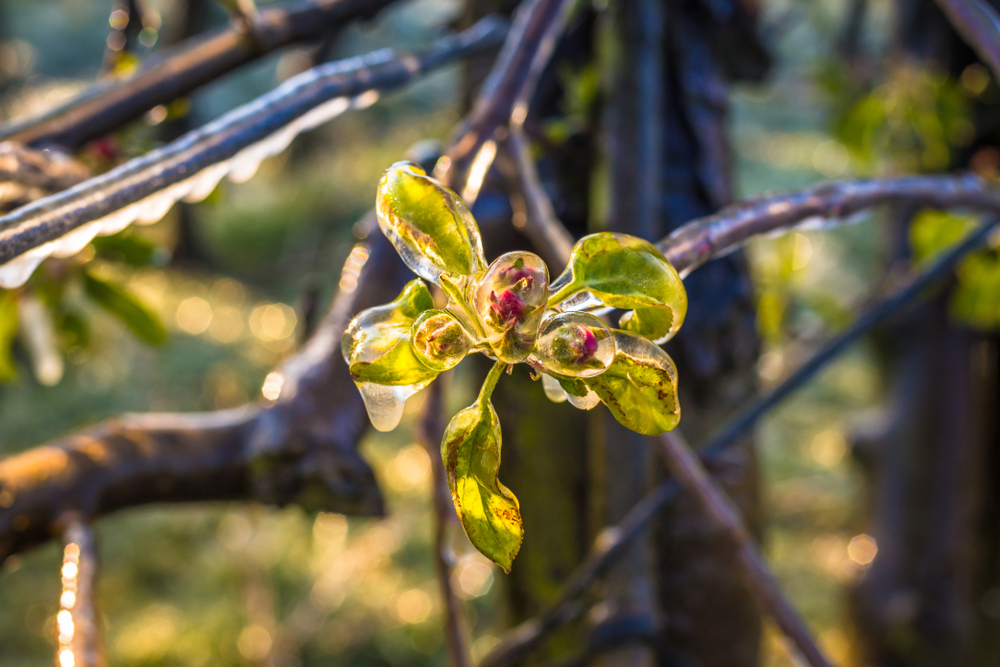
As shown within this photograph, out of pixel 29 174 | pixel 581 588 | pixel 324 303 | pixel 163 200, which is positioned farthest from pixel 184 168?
pixel 324 303

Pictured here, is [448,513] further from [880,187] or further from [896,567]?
[896,567]

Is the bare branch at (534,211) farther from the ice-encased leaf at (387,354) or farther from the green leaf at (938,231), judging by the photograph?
the green leaf at (938,231)

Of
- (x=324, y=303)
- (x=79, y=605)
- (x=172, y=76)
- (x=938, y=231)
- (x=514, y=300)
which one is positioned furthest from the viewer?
(x=324, y=303)

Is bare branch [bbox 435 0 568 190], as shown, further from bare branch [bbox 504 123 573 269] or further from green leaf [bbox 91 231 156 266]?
green leaf [bbox 91 231 156 266]

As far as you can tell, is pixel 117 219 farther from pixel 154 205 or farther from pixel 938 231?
pixel 938 231

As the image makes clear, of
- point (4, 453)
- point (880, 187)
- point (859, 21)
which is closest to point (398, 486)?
point (4, 453)

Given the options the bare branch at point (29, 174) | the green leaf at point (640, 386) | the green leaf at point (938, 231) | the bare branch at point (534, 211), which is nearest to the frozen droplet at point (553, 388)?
the green leaf at point (640, 386)
